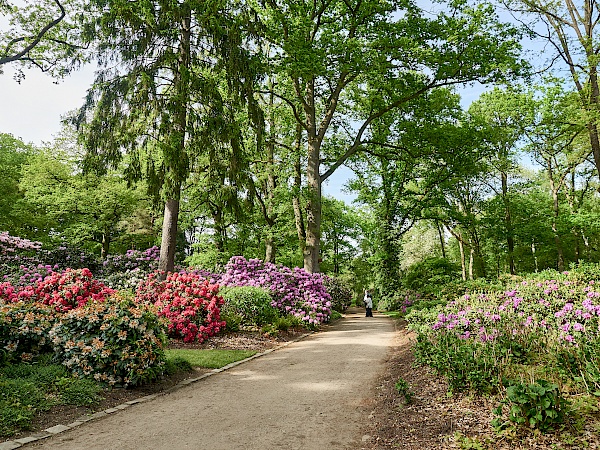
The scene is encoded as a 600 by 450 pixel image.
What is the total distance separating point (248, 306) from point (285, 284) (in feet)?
6.94

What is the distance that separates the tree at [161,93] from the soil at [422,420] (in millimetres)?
6350

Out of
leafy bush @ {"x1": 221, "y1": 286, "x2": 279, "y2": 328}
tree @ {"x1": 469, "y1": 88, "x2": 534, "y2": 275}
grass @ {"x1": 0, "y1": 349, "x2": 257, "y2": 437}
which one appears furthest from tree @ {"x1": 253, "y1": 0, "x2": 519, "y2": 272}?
grass @ {"x1": 0, "y1": 349, "x2": 257, "y2": 437}

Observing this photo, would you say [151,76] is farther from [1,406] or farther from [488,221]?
[488,221]

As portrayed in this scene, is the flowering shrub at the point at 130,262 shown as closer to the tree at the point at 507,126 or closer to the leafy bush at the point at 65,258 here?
the leafy bush at the point at 65,258

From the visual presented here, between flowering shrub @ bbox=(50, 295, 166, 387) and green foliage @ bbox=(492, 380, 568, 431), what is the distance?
13.4 ft

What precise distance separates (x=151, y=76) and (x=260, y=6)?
565 centimetres

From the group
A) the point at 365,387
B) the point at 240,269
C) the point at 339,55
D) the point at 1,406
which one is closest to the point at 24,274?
the point at 240,269

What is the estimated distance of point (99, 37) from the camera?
11.0 m

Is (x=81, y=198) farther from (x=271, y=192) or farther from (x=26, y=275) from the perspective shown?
(x=26, y=275)

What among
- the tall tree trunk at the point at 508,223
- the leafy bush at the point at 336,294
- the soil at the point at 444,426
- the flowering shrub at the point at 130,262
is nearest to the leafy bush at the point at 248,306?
the flowering shrub at the point at 130,262

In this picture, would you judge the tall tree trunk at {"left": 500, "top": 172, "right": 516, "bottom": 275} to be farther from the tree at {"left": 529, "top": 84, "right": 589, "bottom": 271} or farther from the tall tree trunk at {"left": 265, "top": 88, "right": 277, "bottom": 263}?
the tall tree trunk at {"left": 265, "top": 88, "right": 277, "bottom": 263}

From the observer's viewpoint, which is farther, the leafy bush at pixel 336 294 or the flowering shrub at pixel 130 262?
the leafy bush at pixel 336 294

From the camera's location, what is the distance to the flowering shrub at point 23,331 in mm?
5445

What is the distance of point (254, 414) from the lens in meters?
4.48
